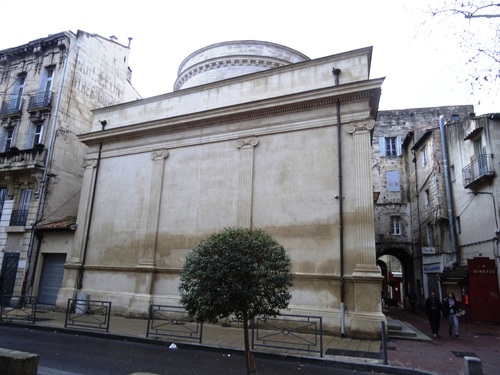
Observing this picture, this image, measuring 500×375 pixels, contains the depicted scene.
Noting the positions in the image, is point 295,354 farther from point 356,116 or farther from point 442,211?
point 442,211

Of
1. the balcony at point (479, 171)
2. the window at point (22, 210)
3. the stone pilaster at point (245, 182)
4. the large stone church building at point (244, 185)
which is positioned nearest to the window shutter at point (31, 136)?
the window at point (22, 210)

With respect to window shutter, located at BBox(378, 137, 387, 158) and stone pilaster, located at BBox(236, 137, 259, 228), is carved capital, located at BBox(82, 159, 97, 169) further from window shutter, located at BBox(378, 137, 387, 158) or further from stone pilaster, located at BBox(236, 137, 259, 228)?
window shutter, located at BBox(378, 137, 387, 158)

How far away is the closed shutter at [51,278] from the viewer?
59.2ft

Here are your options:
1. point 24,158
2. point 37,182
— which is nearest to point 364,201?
point 37,182

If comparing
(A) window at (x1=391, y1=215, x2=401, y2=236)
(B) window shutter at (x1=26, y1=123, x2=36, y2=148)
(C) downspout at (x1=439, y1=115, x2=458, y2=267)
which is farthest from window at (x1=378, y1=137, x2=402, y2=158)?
(B) window shutter at (x1=26, y1=123, x2=36, y2=148)

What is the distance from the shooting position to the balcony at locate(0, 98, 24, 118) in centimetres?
2156

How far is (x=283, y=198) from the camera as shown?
13562 millimetres

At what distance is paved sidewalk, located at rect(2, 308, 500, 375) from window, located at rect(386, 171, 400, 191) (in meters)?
16.8

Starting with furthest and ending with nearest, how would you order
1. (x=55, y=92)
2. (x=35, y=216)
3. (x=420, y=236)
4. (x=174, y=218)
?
(x=420, y=236) < (x=55, y=92) < (x=35, y=216) < (x=174, y=218)

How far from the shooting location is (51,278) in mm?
18469

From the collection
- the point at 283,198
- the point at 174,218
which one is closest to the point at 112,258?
the point at 174,218

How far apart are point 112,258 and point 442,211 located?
19.5 metres

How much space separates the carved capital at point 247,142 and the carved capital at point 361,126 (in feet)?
12.2

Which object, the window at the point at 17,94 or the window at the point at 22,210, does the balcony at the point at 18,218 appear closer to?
the window at the point at 22,210
